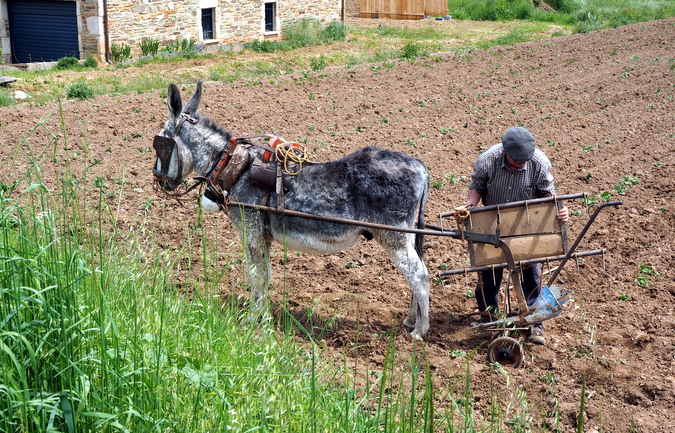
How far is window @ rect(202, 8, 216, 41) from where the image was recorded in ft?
84.4

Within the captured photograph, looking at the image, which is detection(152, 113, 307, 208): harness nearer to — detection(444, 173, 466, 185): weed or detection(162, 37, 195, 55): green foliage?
detection(444, 173, 466, 185): weed

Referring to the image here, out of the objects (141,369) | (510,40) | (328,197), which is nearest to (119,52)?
(510,40)

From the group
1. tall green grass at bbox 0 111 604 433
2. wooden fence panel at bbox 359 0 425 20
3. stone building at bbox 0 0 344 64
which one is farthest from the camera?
wooden fence panel at bbox 359 0 425 20

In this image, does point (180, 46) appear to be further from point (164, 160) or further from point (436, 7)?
point (436, 7)

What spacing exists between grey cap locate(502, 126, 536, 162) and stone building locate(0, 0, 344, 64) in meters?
18.0

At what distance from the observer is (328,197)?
6.93 meters

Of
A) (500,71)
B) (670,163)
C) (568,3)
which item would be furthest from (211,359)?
(568,3)

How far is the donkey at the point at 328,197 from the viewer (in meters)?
6.85

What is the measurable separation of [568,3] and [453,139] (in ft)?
99.8

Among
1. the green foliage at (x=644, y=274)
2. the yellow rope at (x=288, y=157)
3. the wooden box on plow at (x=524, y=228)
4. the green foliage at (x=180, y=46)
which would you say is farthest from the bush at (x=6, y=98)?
the green foliage at (x=644, y=274)

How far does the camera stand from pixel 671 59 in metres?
19.1

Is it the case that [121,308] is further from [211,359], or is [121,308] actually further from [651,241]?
[651,241]

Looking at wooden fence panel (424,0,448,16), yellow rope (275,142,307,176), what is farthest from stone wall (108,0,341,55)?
yellow rope (275,142,307,176)

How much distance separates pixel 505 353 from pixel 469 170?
5311 millimetres
